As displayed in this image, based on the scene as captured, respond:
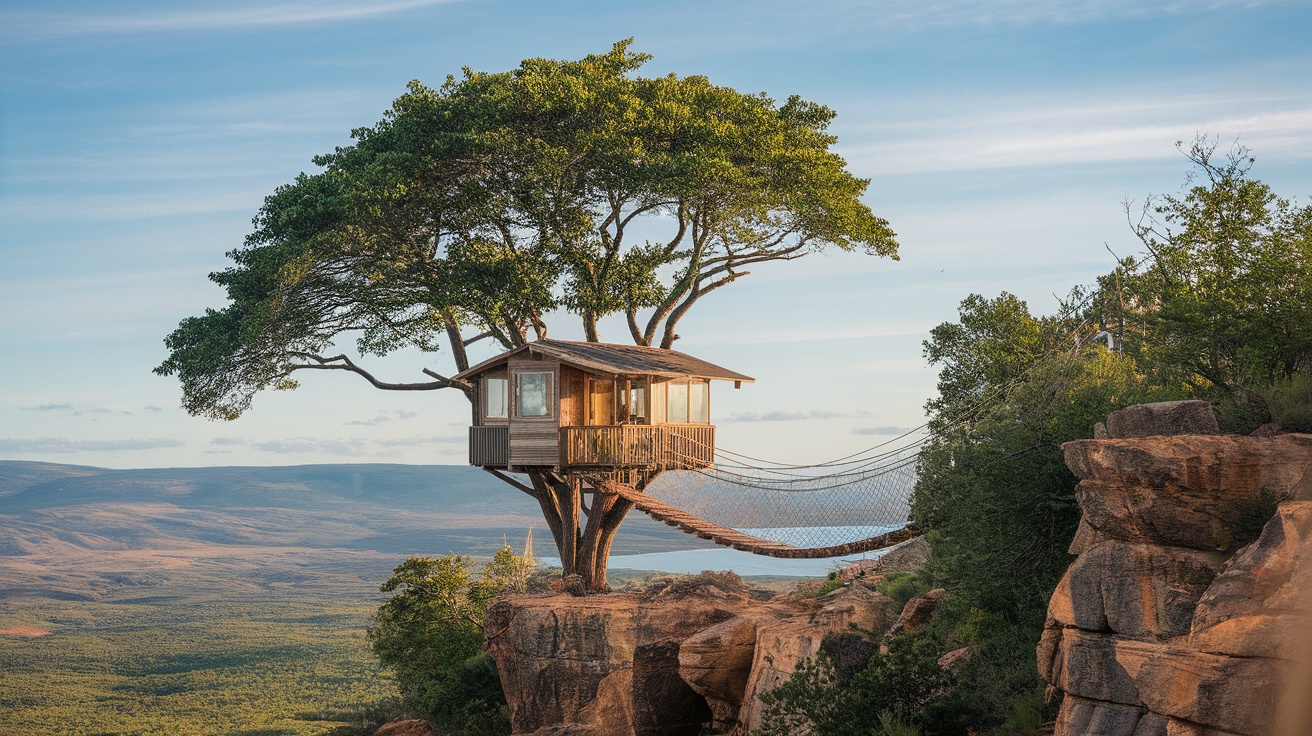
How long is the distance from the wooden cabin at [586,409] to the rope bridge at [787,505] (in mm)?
706

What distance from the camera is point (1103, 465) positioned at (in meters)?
9.48

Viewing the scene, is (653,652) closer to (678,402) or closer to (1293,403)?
(678,402)

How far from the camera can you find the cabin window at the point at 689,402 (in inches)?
883

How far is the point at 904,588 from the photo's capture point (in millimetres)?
17641

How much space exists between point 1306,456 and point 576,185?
15590mm

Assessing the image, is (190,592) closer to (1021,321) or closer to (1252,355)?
(1021,321)

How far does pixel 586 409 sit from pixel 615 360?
3.80 feet

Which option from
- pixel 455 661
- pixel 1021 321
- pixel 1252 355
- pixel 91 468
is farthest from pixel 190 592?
pixel 1252 355

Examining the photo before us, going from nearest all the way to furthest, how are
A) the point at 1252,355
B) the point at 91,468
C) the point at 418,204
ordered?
the point at 1252,355 < the point at 418,204 < the point at 91,468

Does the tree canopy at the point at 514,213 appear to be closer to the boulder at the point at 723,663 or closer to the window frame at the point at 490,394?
the window frame at the point at 490,394

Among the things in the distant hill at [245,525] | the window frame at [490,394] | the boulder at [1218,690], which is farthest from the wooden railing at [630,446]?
the distant hill at [245,525]

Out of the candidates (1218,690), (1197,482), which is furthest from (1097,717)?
(1197,482)

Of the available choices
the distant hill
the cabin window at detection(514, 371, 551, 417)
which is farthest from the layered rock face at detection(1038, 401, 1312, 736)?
the distant hill

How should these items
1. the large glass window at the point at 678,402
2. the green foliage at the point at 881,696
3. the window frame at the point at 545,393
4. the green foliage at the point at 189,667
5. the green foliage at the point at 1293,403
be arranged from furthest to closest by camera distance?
the green foliage at the point at 189,667, the large glass window at the point at 678,402, the window frame at the point at 545,393, the green foliage at the point at 881,696, the green foliage at the point at 1293,403
